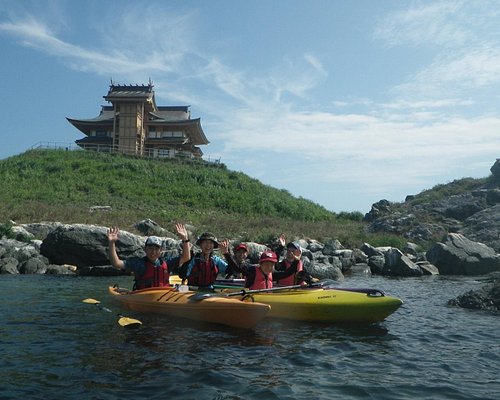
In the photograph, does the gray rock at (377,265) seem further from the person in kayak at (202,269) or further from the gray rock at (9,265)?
the gray rock at (9,265)

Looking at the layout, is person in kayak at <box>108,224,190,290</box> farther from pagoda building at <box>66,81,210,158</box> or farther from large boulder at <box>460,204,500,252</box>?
pagoda building at <box>66,81,210,158</box>

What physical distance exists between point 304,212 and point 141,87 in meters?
18.8

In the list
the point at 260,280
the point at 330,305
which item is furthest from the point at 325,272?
the point at 330,305

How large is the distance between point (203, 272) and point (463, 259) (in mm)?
11495

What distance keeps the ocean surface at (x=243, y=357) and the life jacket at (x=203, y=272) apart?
1.10 meters

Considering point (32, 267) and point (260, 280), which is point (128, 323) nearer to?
point (260, 280)

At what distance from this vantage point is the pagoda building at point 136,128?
39.2 metres

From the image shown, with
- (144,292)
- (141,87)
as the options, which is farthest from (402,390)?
(141,87)

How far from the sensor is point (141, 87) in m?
41.1

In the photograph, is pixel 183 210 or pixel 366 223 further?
pixel 366 223

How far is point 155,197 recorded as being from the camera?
30.8 m

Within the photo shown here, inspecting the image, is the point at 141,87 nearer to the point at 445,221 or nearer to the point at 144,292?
the point at 445,221

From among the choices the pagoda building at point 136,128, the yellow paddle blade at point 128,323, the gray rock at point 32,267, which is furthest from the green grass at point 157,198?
the yellow paddle blade at point 128,323

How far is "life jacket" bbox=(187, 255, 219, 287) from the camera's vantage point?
8.29 m
